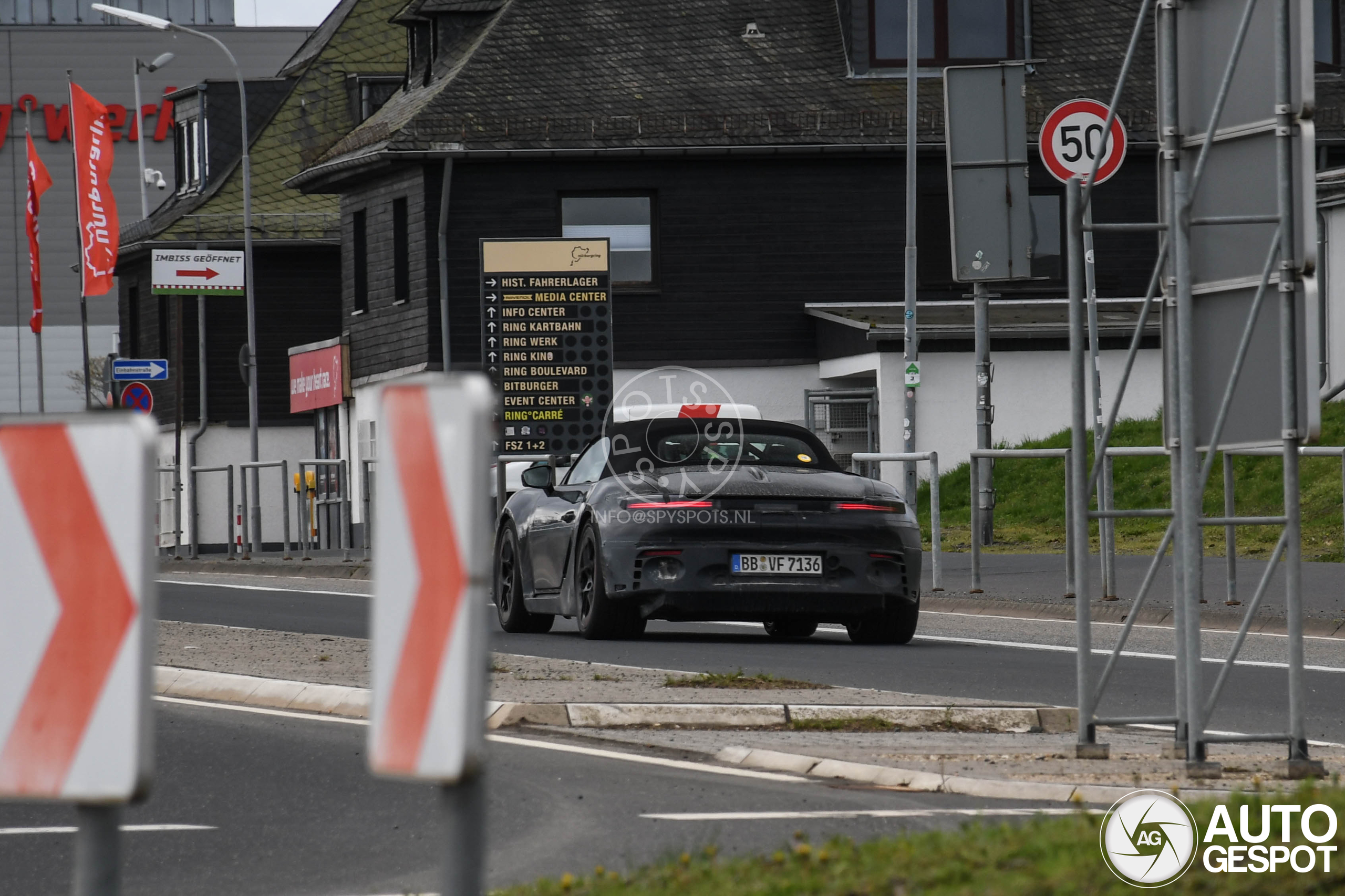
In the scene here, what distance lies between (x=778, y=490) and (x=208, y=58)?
86.8 m

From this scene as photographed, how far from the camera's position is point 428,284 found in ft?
126

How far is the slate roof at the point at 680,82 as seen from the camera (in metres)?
38.0

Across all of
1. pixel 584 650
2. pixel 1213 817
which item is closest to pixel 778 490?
pixel 584 650

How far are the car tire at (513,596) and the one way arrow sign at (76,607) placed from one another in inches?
479

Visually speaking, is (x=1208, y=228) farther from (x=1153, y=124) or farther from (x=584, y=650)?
(x=1153, y=124)

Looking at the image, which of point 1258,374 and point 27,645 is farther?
point 1258,374

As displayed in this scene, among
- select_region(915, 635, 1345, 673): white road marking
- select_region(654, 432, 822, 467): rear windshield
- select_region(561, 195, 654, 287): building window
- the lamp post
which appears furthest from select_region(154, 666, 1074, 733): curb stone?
the lamp post

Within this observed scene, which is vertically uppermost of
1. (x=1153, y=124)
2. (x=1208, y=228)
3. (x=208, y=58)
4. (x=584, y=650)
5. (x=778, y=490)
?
(x=208, y=58)

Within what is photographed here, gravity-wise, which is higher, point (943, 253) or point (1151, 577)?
point (943, 253)

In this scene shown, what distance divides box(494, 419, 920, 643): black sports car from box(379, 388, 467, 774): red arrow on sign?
34.0 ft

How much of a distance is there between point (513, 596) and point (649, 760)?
7.60 m

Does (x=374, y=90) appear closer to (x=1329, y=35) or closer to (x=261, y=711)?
(x=1329, y=35)

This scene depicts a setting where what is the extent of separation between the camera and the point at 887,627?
50.5ft

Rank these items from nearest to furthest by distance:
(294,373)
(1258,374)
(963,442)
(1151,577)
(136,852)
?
(136,852) < (1258,374) < (1151,577) < (963,442) < (294,373)
